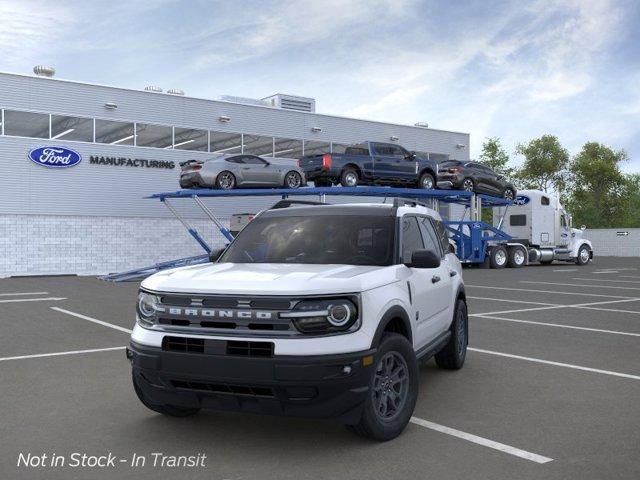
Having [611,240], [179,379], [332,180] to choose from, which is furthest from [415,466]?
[611,240]

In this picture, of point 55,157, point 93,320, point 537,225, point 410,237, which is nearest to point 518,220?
point 537,225

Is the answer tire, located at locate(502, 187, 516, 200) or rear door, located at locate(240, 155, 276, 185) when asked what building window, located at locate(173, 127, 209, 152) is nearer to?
rear door, located at locate(240, 155, 276, 185)

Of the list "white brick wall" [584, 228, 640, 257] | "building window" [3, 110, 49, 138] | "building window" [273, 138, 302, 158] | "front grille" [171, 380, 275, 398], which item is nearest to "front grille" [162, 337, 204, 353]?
"front grille" [171, 380, 275, 398]

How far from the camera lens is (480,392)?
6.27 m

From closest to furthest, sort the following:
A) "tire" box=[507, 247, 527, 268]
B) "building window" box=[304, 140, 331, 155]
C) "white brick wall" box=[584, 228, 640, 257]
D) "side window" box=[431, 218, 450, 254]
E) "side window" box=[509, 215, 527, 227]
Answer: "side window" box=[431, 218, 450, 254]
"tire" box=[507, 247, 527, 268]
"side window" box=[509, 215, 527, 227]
"building window" box=[304, 140, 331, 155]
"white brick wall" box=[584, 228, 640, 257]

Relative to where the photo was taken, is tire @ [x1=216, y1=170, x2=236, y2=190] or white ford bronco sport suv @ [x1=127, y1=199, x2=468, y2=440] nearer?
white ford bronco sport suv @ [x1=127, y1=199, x2=468, y2=440]

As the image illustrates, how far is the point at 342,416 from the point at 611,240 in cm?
5106

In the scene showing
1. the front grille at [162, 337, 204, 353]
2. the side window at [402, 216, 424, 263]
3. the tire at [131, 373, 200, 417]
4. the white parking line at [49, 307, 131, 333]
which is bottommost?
the white parking line at [49, 307, 131, 333]

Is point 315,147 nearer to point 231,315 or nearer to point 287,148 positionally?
point 287,148

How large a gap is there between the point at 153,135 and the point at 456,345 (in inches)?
972

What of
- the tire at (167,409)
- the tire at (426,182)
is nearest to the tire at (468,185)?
the tire at (426,182)

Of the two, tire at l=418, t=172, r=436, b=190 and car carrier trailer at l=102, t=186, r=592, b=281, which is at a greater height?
tire at l=418, t=172, r=436, b=190

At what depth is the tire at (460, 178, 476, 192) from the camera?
2775cm

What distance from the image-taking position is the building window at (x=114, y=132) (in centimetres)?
2820
